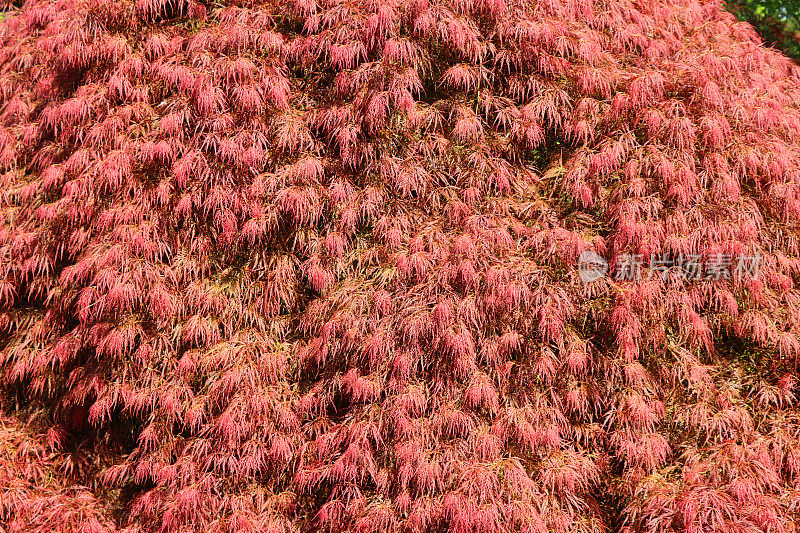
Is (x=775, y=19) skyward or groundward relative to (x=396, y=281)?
skyward

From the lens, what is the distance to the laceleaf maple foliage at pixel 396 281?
2.66 m

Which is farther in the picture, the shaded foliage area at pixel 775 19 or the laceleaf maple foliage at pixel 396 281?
the shaded foliage area at pixel 775 19

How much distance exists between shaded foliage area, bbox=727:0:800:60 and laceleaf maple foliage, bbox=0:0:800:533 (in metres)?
2.97

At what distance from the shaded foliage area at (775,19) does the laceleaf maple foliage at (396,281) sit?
297cm

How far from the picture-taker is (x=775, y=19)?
19.2 feet

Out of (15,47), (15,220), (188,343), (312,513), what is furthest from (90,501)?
(15,47)

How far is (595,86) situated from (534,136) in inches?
14.6

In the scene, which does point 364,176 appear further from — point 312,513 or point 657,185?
point 312,513

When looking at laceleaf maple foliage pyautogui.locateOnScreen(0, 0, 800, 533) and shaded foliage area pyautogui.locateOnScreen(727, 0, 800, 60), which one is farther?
shaded foliage area pyautogui.locateOnScreen(727, 0, 800, 60)

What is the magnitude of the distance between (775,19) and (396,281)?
5.14 m

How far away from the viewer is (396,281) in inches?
109

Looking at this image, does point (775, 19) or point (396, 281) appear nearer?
point (396, 281)

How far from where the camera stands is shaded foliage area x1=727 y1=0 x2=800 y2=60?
5520 millimetres

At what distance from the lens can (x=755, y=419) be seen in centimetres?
288
